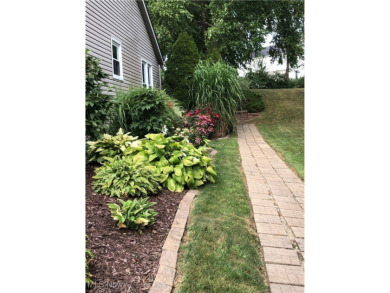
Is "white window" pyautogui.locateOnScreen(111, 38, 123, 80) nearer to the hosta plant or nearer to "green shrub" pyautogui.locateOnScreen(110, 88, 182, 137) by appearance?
"green shrub" pyautogui.locateOnScreen(110, 88, 182, 137)

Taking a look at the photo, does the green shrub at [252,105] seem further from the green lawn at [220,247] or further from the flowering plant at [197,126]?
the green lawn at [220,247]

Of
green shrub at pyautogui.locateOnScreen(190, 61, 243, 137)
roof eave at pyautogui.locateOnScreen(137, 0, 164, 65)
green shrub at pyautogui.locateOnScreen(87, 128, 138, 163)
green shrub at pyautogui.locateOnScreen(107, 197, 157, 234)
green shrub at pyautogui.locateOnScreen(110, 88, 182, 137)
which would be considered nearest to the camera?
green shrub at pyautogui.locateOnScreen(107, 197, 157, 234)

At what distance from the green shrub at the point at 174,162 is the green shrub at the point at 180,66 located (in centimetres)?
532

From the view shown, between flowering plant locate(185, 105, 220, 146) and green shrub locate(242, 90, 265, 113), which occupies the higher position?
green shrub locate(242, 90, 265, 113)

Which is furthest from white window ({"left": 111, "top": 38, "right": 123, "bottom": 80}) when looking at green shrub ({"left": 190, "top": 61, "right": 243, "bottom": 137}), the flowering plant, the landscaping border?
the landscaping border

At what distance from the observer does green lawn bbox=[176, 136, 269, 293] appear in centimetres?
→ 178

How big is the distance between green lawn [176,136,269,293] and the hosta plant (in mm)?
570

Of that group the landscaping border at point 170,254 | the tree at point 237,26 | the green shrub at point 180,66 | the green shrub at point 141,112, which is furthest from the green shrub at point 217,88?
the tree at point 237,26

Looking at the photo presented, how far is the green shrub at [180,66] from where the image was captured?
9086mm

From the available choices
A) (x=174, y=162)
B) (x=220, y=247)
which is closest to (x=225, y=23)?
(x=174, y=162)

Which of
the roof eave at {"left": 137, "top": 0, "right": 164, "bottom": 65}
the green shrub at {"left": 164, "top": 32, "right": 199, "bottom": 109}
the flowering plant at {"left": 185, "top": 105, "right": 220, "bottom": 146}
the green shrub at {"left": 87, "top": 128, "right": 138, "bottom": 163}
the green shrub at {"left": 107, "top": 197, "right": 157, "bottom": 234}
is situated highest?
the roof eave at {"left": 137, "top": 0, "right": 164, "bottom": 65}
